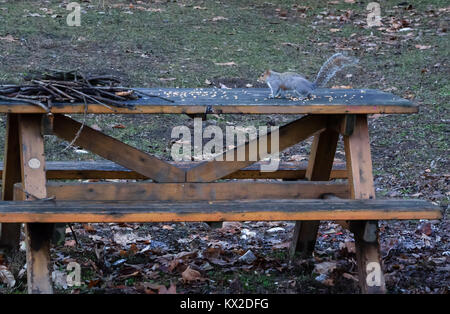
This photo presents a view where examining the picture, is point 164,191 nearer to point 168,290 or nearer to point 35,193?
point 168,290

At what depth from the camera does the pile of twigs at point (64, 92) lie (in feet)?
10.4

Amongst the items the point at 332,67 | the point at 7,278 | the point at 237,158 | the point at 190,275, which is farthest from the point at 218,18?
the point at 7,278

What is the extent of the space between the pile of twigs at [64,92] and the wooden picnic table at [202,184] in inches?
1.9

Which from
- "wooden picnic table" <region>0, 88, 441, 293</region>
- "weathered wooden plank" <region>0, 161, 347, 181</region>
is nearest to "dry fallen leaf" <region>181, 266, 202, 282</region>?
"wooden picnic table" <region>0, 88, 441, 293</region>

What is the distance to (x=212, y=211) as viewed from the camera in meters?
3.05

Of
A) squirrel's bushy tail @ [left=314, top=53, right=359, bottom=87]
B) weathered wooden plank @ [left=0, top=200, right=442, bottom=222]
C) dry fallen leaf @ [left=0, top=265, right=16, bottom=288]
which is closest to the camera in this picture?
weathered wooden plank @ [left=0, top=200, right=442, bottom=222]

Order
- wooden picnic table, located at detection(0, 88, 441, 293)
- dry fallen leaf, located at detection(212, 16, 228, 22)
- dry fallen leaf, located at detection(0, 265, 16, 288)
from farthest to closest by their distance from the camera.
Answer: dry fallen leaf, located at detection(212, 16, 228, 22) < dry fallen leaf, located at detection(0, 265, 16, 288) < wooden picnic table, located at detection(0, 88, 441, 293)

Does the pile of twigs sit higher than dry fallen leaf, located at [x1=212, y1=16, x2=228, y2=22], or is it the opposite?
dry fallen leaf, located at [x1=212, y1=16, x2=228, y2=22]

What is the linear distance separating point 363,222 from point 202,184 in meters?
0.88

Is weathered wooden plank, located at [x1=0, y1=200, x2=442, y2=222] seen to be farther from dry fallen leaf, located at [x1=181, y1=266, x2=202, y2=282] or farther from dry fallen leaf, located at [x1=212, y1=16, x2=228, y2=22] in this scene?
dry fallen leaf, located at [x1=212, y1=16, x2=228, y2=22]

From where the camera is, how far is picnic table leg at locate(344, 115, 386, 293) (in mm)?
3270

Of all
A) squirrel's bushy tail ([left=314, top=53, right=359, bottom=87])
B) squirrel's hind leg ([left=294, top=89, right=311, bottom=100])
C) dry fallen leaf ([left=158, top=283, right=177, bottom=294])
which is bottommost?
dry fallen leaf ([left=158, top=283, right=177, bottom=294])

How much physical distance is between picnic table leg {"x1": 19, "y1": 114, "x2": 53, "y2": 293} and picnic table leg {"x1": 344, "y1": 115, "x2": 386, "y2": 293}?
4.82 ft

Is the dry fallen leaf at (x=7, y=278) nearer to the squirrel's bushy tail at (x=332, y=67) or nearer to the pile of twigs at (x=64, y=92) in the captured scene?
the pile of twigs at (x=64, y=92)
